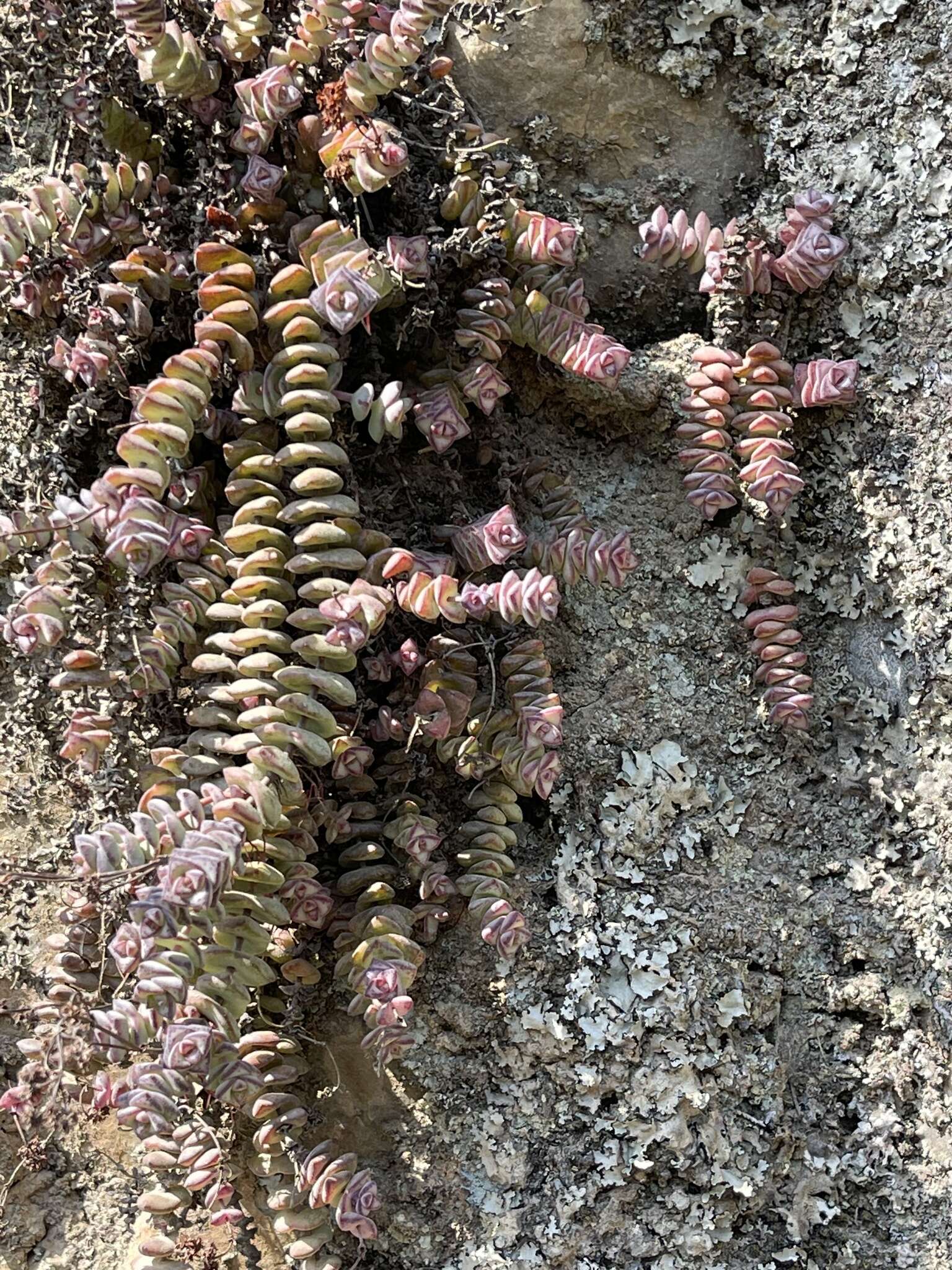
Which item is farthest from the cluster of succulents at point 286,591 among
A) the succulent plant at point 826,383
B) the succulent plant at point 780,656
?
the succulent plant at point 780,656

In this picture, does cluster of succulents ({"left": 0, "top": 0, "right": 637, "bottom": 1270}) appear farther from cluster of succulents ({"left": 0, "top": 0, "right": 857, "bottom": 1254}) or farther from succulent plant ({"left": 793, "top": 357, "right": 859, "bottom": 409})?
succulent plant ({"left": 793, "top": 357, "right": 859, "bottom": 409})

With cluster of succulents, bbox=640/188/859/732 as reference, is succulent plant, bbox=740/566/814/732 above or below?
below

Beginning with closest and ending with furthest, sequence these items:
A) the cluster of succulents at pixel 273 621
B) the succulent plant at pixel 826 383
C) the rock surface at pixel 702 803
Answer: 1. the cluster of succulents at pixel 273 621
2. the rock surface at pixel 702 803
3. the succulent plant at pixel 826 383

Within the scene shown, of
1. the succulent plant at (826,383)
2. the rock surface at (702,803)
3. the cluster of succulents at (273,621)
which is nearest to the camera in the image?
the cluster of succulents at (273,621)

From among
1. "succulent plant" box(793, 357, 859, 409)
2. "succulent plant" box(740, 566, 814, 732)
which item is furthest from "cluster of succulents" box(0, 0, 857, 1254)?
"succulent plant" box(740, 566, 814, 732)

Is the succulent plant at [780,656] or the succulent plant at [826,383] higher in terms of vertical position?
the succulent plant at [826,383]

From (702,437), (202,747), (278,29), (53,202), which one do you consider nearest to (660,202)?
(702,437)

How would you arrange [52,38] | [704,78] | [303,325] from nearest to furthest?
1. [303,325]
2. [52,38]
3. [704,78]

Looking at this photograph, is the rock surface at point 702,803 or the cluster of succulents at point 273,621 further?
the rock surface at point 702,803

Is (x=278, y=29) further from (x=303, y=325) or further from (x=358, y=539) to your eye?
(x=358, y=539)

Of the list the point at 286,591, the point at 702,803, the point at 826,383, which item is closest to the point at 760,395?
the point at 826,383

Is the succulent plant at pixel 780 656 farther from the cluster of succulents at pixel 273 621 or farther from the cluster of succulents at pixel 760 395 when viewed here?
the cluster of succulents at pixel 273 621
